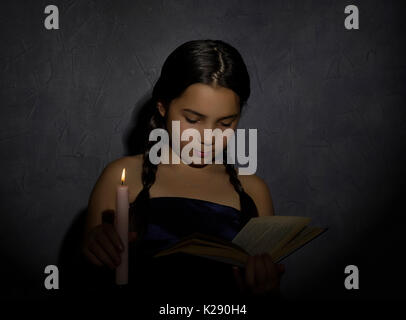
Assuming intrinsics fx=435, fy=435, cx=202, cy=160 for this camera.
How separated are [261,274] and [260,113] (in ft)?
2.99

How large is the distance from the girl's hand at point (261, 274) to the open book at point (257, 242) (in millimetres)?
16

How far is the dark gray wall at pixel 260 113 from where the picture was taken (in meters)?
1.66

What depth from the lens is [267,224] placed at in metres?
1.03

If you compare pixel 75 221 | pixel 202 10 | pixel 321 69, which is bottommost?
pixel 75 221

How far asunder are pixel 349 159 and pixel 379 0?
25.5 inches

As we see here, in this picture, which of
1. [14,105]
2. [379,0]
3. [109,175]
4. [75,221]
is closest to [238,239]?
[109,175]

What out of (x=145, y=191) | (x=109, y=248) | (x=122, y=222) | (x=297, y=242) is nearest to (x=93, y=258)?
(x=109, y=248)

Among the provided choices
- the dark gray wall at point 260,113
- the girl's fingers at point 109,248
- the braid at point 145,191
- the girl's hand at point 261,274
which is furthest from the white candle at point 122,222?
the dark gray wall at point 260,113

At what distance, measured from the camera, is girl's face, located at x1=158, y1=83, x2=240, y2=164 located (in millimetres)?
1183

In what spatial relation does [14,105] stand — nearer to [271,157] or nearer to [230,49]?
[230,49]

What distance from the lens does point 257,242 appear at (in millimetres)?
1003

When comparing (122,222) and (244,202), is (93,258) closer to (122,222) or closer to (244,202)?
(122,222)

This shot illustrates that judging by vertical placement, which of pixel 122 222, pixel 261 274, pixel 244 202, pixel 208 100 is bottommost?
pixel 261 274
